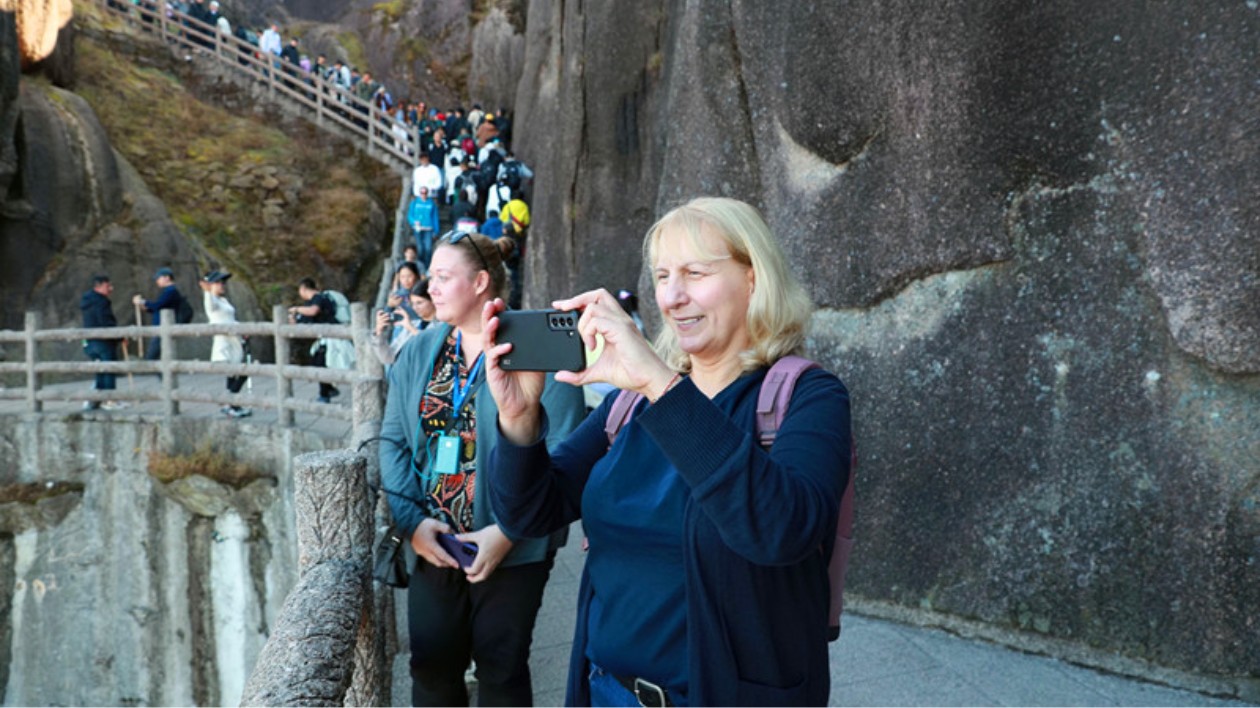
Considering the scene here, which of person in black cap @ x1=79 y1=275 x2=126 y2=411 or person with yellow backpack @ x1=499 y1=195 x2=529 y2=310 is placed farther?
person with yellow backpack @ x1=499 y1=195 x2=529 y2=310

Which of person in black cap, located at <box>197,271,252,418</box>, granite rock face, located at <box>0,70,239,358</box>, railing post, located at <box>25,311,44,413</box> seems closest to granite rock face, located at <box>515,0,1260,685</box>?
person in black cap, located at <box>197,271,252,418</box>

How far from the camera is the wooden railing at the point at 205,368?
8.30 meters

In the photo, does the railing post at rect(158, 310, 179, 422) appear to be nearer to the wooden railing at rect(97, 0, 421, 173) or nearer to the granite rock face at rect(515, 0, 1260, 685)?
the granite rock face at rect(515, 0, 1260, 685)

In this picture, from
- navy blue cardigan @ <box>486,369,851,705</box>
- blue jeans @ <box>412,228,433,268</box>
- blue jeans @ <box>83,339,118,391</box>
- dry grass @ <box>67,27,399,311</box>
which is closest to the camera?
navy blue cardigan @ <box>486,369,851,705</box>

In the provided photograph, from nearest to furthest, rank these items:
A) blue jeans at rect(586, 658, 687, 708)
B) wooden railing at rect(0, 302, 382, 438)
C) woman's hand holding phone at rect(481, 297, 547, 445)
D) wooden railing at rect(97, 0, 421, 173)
A: blue jeans at rect(586, 658, 687, 708)
woman's hand holding phone at rect(481, 297, 547, 445)
wooden railing at rect(0, 302, 382, 438)
wooden railing at rect(97, 0, 421, 173)

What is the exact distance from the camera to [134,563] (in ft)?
31.4

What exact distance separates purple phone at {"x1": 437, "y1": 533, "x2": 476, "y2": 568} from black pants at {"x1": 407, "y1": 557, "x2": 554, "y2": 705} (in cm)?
7

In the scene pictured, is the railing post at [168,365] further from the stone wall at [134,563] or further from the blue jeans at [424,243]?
the blue jeans at [424,243]

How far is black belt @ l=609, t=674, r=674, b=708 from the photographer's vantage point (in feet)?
5.57

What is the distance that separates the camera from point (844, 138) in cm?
528

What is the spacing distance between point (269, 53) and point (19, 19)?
595cm

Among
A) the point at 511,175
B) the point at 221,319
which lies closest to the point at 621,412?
the point at 221,319

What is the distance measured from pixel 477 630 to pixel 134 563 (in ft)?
26.8

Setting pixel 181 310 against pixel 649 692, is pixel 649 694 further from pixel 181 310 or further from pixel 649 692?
pixel 181 310
